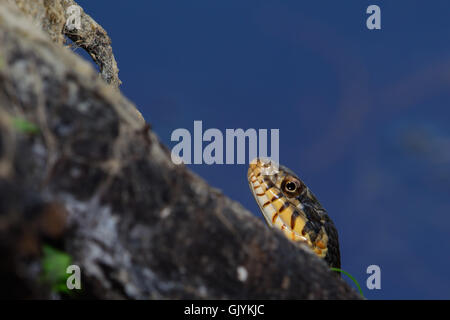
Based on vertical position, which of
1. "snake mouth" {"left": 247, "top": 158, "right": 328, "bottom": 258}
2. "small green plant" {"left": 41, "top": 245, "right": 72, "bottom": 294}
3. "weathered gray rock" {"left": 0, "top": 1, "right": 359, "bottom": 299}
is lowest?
"small green plant" {"left": 41, "top": 245, "right": 72, "bottom": 294}

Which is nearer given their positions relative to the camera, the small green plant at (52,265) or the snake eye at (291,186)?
the small green plant at (52,265)

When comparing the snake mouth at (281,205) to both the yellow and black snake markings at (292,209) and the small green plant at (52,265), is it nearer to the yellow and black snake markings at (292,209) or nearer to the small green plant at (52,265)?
the yellow and black snake markings at (292,209)

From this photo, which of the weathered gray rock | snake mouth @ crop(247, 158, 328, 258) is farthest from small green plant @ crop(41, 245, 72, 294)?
snake mouth @ crop(247, 158, 328, 258)

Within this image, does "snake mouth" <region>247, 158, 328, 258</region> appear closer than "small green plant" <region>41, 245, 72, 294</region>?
No

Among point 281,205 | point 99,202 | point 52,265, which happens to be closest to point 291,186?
point 281,205

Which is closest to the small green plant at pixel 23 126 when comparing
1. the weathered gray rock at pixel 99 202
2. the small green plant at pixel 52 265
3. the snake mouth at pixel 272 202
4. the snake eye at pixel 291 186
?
Result: the weathered gray rock at pixel 99 202

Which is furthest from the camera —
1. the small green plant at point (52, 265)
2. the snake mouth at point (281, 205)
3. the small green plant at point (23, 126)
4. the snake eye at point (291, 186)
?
the snake eye at point (291, 186)

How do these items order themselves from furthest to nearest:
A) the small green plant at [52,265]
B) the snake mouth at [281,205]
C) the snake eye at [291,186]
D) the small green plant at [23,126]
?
the snake eye at [291,186] → the snake mouth at [281,205] → the small green plant at [52,265] → the small green plant at [23,126]

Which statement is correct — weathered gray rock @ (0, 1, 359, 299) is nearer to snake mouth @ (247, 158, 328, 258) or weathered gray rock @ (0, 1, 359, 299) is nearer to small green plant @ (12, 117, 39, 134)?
small green plant @ (12, 117, 39, 134)
